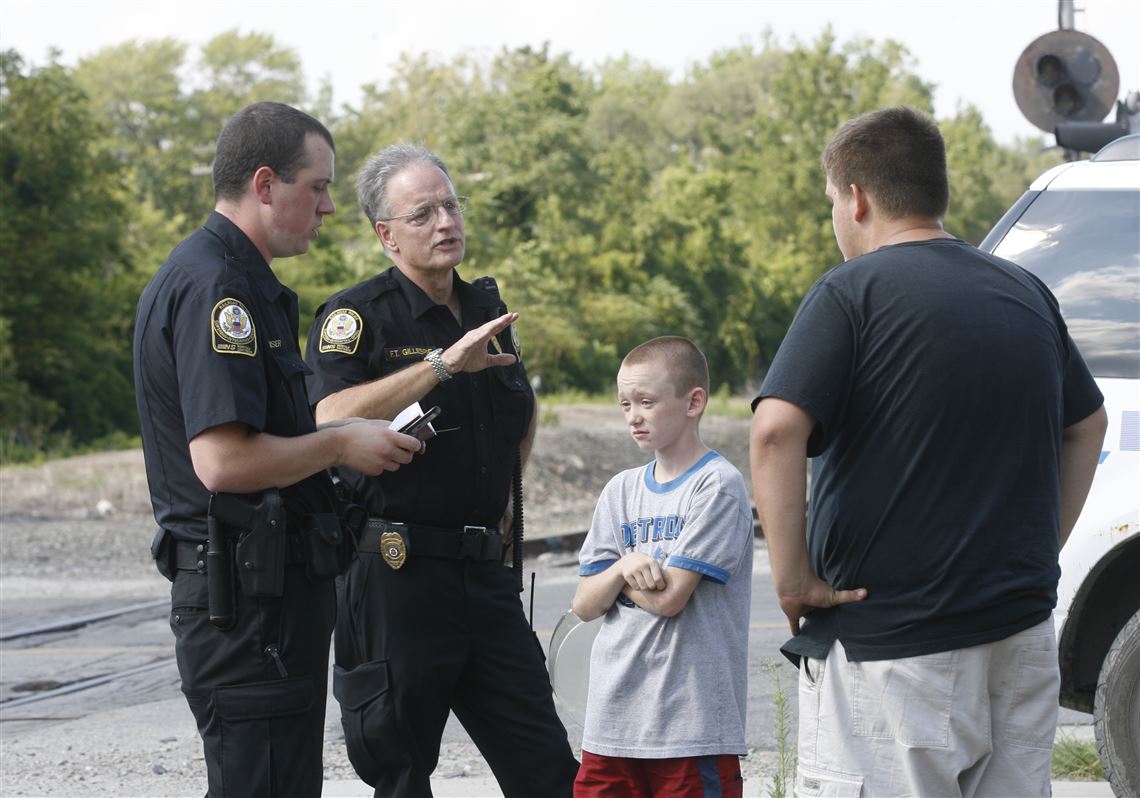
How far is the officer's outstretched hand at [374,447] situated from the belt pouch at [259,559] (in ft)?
0.81

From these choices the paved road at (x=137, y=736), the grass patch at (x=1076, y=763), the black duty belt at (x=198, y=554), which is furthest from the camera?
the paved road at (x=137, y=736)

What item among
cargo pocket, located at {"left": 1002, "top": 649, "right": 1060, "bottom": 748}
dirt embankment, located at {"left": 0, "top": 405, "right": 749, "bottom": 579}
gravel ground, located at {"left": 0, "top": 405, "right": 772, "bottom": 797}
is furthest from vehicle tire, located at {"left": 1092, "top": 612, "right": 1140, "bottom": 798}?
dirt embankment, located at {"left": 0, "top": 405, "right": 749, "bottom": 579}

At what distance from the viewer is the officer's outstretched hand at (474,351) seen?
3857 mm

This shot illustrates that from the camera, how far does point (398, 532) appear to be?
4012mm

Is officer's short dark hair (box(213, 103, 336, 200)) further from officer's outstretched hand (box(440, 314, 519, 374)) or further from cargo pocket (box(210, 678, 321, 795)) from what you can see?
cargo pocket (box(210, 678, 321, 795))

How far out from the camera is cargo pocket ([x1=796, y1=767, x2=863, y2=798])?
287cm

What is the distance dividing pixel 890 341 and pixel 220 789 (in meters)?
1.82

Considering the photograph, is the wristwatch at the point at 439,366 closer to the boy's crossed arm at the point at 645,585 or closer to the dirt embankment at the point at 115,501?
the boy's crossed arm at the point at 645,585

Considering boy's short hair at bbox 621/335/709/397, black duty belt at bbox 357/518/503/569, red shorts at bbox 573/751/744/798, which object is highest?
boy's short hair at bbox 621/335/709/397

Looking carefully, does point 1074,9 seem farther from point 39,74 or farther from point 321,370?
point 39,74

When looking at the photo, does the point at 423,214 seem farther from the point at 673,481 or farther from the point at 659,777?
the point at 659,777

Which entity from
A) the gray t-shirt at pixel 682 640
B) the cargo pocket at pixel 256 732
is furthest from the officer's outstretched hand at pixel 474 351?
the cargo pocket at pixel 256 732

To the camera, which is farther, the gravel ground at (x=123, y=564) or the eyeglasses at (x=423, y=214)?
the gravel ground at (x=123, y=564)

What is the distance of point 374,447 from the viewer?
11.4ft
